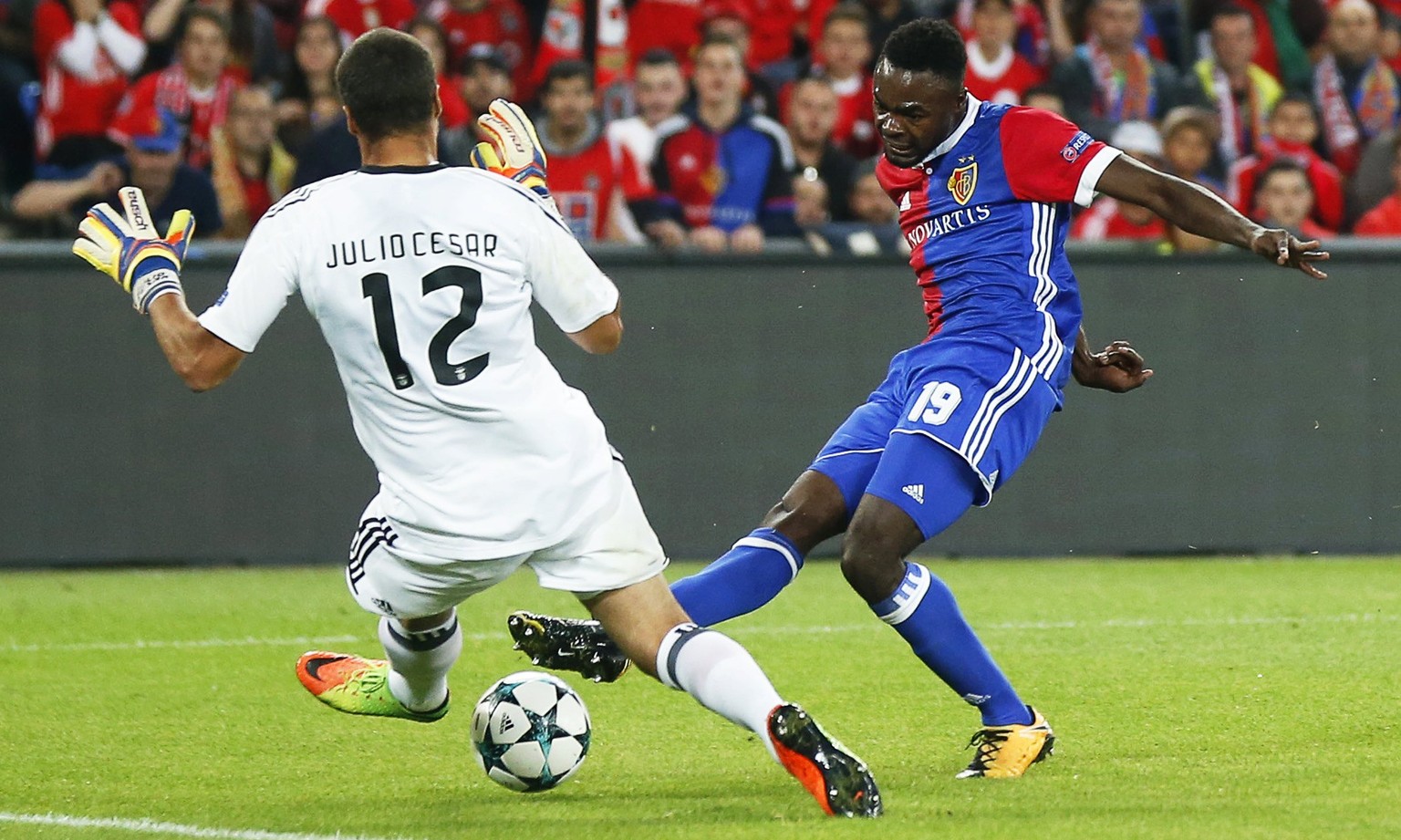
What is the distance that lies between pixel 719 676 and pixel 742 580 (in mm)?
988

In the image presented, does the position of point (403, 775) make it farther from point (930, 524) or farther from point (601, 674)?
point (930, 524)

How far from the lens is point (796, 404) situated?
34.8ft

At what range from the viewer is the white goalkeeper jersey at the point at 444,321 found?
4480mm

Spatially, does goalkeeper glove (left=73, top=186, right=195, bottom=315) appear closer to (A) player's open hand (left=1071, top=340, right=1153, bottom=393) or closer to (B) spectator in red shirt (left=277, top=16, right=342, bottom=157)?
(A) player's open hand (left=1071, top=340, right=1153, bottom=393)

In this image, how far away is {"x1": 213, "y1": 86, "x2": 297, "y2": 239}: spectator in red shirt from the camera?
452 inches

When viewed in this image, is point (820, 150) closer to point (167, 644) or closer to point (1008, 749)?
point (167, 644)

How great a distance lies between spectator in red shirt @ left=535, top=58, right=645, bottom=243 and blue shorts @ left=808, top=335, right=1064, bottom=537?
574 cm

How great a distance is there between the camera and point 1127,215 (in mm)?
11328

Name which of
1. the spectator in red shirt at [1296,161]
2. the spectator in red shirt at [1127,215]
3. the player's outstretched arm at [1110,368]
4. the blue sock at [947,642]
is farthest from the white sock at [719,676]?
the spectator in red shirt at [1296,161]

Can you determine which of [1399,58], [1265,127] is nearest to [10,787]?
[1265,127]

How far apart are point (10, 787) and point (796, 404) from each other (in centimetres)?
584

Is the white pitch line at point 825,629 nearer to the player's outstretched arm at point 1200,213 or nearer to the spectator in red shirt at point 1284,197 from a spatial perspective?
the spectator in red shirt at point 1284,197

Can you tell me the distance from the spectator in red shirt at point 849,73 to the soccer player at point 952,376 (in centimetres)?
653

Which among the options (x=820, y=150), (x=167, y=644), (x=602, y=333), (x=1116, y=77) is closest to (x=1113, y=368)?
(x=602, y=333)
